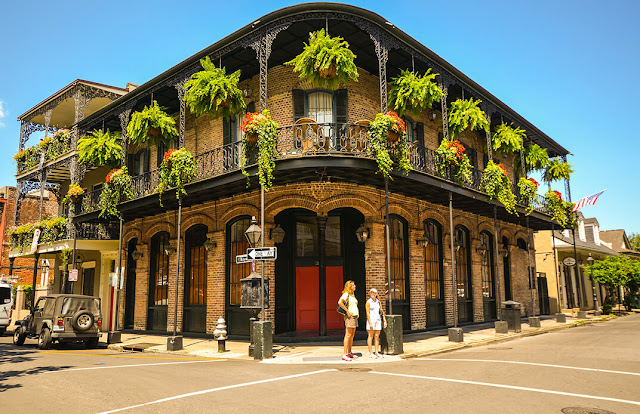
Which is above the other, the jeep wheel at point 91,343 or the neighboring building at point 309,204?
the neighboring building at point 309,204

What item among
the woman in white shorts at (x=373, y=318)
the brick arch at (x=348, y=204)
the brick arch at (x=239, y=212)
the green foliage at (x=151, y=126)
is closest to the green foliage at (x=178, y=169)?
the green foliage at (x=151, y=126)

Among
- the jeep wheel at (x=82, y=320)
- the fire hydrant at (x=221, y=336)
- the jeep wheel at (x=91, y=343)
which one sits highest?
the jeep wheel at (x=82, y=320)

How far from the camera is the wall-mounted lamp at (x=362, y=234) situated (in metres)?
14.0

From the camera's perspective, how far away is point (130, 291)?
2028cm

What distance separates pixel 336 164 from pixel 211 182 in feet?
13.9

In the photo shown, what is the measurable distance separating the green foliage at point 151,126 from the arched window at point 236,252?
3.98m

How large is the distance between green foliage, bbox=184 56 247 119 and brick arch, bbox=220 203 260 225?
3.09 m

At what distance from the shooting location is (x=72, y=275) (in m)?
18.0

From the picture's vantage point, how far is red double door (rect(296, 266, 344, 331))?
47.9 ft

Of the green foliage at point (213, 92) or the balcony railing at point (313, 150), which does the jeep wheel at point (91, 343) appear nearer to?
the balcony railing at point (313, 150)

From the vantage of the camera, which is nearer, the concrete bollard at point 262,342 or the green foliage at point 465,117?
the concrete bollard at point 262,342

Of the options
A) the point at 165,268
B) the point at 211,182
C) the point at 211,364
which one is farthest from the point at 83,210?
the point at 211,364

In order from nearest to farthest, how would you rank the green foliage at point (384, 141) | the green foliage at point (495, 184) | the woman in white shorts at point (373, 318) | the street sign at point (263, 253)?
the woman in white shorts at point (373, 318), the street sign at point (263, 253), the green foliage at point (384, 141), the green foliage at point (495, 184)

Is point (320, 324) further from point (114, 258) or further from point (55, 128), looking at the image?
point (55, 128)
